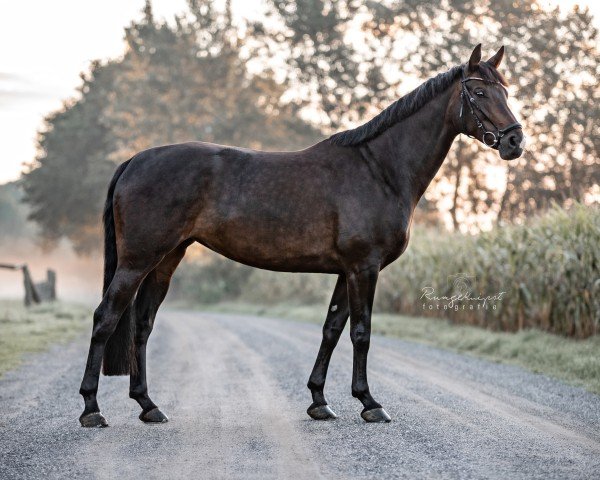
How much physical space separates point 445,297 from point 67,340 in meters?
7.91

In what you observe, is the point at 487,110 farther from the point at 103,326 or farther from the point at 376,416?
the point at 103,326

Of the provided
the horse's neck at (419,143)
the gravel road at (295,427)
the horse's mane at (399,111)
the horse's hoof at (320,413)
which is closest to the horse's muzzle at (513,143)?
the horse's neck at (419,143)

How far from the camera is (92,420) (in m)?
5.66

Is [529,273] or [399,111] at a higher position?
[399,111]

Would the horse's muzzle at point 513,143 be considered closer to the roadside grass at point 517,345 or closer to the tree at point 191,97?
the roadside grass at point 517,345

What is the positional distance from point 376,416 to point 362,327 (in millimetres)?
700

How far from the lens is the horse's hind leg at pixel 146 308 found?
20.1ft

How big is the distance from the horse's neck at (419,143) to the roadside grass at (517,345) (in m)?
3.18

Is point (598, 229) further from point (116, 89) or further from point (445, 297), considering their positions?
point (116, 89)

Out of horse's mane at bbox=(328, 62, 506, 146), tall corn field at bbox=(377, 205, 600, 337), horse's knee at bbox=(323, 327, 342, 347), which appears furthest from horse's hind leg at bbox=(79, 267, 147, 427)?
tall corn field at bbox=(377, 205, 600, 337)

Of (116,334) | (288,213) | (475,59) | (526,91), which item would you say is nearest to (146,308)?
(116,334)

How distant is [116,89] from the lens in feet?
143

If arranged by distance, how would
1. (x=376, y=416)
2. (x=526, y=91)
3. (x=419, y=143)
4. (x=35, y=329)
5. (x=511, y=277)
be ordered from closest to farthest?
1. (x=376, y=416)
2. (x=419, y=143)
3. (x=511, y=277)
4. (x=35, y=329)
5. (x=526, y=91)

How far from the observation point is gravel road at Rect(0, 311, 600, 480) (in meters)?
4.36
